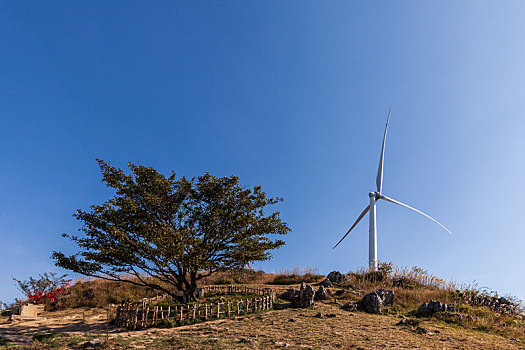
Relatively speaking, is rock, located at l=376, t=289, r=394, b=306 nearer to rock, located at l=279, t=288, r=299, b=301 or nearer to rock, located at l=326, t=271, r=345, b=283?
rock, located at l=279, t=288, r=299, b=301

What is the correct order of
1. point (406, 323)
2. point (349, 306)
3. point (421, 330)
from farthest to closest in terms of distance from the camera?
point (349, 306) → point (406, 323) → point (421, 330)

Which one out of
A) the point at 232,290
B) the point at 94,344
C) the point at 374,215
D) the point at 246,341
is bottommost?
the point at 94,344

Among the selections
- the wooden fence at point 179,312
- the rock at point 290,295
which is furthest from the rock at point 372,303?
the wooden fence at point 179,312

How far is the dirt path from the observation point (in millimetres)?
13391

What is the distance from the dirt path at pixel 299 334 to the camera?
13.4 m


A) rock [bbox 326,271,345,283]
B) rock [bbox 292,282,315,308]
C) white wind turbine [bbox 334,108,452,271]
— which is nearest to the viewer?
rock [bbox 292,282,315,308]

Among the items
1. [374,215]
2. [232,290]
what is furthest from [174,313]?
[374,215]

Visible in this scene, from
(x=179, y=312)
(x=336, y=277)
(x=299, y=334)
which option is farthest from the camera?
(x=336, y=277)

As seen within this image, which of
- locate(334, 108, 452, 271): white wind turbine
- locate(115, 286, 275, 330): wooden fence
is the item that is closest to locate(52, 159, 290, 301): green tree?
locate(115, 286, 275, 330): wooden fence

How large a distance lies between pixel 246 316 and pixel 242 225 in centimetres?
537

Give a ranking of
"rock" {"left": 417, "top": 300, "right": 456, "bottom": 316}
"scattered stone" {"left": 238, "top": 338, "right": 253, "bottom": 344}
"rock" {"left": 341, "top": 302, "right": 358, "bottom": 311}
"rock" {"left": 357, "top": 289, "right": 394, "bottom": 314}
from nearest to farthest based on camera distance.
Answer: "scattered stone" {"left": 238, "top": 338, "right": 253, "bottom": 344} → "rock" {"left": 417, "top": 300, "right": 456, "bottom": 316} → "rock" {"left": 357, "top": 289, "right": 394, "bottom": 314} → "rock" {"left": 341, "top": 302, "right": 358, "bottom": 311}

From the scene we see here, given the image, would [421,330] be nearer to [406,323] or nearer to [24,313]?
[406,323]

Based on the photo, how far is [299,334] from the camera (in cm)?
1466

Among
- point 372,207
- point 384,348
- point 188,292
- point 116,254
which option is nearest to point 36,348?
point 116,254
